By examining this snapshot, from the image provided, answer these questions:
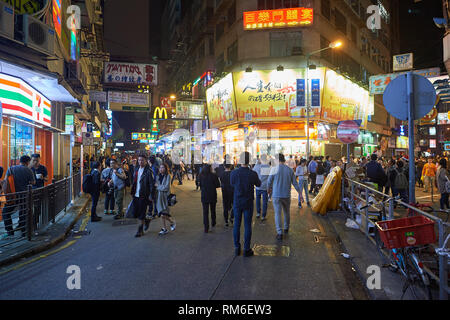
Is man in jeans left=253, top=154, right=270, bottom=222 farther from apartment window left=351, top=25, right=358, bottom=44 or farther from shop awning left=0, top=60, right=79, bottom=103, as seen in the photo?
apartment window left=351, top=25, right=358, bottom=44

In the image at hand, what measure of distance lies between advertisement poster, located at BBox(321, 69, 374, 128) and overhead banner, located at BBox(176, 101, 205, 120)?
421 inches

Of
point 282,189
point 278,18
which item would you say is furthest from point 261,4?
point 282,189

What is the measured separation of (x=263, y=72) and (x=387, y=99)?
19.6 meters

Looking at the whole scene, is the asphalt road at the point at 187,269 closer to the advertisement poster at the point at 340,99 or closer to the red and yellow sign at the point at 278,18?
the advertisement poster at the point at 340,99

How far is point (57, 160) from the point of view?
1741 centimetres

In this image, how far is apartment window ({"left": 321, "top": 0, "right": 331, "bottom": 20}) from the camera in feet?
83.5

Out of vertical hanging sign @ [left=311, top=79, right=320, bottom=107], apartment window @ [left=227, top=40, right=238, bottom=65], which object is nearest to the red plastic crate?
vertical hanging sign @ [left=311, top=79, right=320, bottom=107]

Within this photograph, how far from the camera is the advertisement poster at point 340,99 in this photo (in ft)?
79.0

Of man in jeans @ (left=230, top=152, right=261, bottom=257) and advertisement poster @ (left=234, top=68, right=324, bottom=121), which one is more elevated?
advertisement poster @ (left=234, top=68, right=324, bottom=121)

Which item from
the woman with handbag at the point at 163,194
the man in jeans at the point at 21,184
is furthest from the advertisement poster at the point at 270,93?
the man in jeans at the point at 21,184

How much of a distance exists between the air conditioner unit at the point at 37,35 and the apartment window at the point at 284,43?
18.3m

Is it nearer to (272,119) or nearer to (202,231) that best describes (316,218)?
(202,231)

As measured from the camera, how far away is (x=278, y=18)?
2347 cm
